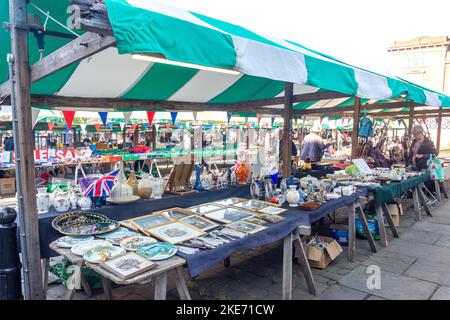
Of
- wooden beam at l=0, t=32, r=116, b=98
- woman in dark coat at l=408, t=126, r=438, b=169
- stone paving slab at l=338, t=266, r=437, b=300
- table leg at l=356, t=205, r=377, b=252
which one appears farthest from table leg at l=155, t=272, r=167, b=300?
woman in dark coat at l=408, t=126, r=438, b=169

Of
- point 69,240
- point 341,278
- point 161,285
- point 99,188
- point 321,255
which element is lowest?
point 341,278

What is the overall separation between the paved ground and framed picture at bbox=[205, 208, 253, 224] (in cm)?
78

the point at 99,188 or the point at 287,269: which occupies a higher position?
the point at 99,188

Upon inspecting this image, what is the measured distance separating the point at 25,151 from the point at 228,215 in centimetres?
167

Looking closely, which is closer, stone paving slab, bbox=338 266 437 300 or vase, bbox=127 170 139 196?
stone paving slab, bbox=338 266 437 300

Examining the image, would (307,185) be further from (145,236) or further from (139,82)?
(139,82)

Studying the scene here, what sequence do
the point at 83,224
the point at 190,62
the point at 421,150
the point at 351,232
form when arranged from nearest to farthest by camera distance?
the point at 190,62
the point at 83,224
the point at 351,232
the point at 421,150

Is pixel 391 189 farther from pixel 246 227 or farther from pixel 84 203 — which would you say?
pixel 84 203

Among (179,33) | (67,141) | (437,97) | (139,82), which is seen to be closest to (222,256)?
(179,33)

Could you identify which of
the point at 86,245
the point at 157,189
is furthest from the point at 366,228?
the point at 86,245

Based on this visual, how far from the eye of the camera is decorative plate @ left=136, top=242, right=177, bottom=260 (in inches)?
75.4

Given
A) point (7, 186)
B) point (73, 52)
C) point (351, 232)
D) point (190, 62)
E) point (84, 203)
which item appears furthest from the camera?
point (7, 186)

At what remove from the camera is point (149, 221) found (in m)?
2.58

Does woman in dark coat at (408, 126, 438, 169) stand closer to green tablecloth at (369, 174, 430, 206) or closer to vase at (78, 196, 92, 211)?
green tablecloth at (369, 174, 430, 206)
